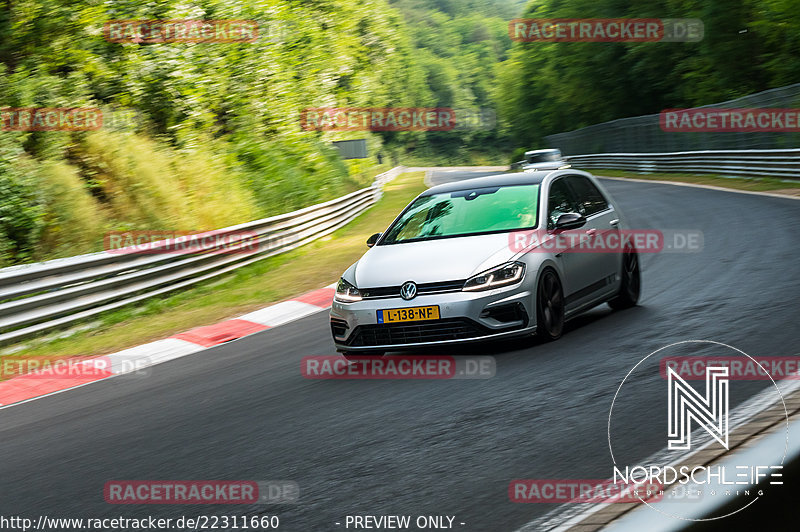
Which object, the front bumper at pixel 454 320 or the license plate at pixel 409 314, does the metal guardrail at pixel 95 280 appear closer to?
the front bumper at pixel 454 320

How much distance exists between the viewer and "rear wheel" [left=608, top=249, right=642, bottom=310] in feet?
29.9

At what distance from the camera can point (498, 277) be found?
7344 mm

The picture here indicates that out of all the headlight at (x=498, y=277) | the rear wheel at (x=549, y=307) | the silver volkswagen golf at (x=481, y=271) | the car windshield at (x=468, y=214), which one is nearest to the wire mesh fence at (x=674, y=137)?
the silver volkswagen golf at (x=481, y=271)

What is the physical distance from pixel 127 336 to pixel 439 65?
127497 millimetres

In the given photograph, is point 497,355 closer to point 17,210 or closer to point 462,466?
point 462,466

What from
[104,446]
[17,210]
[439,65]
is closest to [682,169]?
[17,210]

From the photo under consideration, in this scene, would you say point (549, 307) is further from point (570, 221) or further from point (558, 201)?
point (558, 201)

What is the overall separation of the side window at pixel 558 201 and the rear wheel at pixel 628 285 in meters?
0.82

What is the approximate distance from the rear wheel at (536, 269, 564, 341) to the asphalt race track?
134 mm

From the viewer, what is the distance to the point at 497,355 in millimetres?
7527

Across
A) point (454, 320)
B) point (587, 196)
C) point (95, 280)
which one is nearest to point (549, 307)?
point (454, 320)

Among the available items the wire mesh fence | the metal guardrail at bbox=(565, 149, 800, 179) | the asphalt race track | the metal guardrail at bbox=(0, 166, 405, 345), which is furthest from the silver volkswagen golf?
the wire mesh fence

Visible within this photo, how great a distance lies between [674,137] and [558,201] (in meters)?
33.7

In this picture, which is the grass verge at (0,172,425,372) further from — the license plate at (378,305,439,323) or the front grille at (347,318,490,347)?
the license plate at (378,305,439,323)
